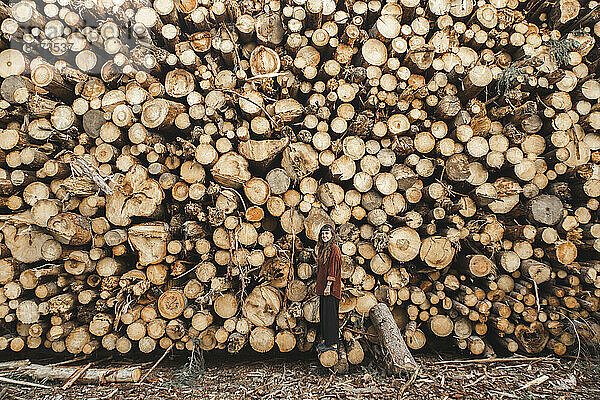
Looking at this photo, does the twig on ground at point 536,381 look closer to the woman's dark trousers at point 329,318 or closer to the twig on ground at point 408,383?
the twig on ground at point 408,383

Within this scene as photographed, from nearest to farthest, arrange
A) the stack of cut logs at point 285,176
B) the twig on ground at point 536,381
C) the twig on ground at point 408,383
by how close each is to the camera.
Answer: the twig on ground at point 408,383 < the twig on ground at point 536,381 < the stack of cut logs at point 285,176

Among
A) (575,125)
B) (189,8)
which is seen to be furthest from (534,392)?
(189,8)

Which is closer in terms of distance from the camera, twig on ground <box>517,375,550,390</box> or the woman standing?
twig on ground <box>517,375,550,390</box>

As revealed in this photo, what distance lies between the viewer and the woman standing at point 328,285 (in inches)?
126

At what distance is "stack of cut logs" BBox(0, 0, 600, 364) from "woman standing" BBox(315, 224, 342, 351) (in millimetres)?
214

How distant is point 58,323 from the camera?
3492 millimetres

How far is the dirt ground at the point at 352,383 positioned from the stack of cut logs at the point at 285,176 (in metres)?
0.21

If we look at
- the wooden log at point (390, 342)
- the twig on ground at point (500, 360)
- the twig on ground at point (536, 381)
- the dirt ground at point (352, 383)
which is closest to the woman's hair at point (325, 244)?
the wooden log at point (390, 342)

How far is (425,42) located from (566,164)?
1.69m

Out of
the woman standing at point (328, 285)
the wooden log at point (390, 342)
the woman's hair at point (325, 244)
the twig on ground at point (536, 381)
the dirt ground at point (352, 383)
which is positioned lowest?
the twig on ground at point (536, 381)

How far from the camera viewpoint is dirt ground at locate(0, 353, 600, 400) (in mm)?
3033

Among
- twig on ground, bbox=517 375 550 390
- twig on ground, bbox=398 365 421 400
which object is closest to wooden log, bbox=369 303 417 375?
twig on ground, bbox=398 365 421 400

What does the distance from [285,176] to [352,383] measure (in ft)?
5.75

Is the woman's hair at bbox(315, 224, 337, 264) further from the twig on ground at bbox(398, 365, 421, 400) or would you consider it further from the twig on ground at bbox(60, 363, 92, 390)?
the twig on ground at bbox(60, 363, 92, 390)
